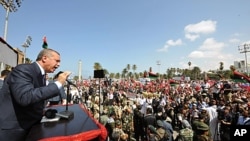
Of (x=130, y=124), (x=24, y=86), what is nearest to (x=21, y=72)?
(x=24, y=86)

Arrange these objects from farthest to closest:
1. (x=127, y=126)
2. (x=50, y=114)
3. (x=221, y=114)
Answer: (x=127, y=126) → (x=221, y=114) → (x=50, y=114)

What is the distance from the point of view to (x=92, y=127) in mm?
1814

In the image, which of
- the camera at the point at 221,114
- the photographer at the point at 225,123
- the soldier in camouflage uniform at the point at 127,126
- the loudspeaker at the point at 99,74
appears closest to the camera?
the loudspeaker at the point at 99,74

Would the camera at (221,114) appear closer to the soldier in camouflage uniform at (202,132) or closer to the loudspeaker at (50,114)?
the soldier in camouflage uniform at (202,132)

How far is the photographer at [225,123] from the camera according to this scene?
25.2ft

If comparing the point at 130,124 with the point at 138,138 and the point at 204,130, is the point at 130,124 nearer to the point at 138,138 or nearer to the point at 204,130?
the point at 138,138

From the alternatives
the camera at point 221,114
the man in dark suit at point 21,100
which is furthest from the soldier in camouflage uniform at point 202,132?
the man in dark suit at point 21,100

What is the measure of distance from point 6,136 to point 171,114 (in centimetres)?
1109

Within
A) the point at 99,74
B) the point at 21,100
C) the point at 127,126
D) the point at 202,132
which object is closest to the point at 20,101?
the point at 21,100

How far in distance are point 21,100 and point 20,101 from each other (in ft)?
0.04

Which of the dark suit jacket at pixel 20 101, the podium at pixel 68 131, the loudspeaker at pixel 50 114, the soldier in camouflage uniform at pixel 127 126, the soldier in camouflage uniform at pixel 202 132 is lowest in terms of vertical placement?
the soldier in camouflage uniform at pixel 127 126

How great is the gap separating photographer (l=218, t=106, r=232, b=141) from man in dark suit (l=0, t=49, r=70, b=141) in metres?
7.53

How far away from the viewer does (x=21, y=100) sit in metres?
1.65

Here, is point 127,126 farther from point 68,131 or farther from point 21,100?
point 21,100
